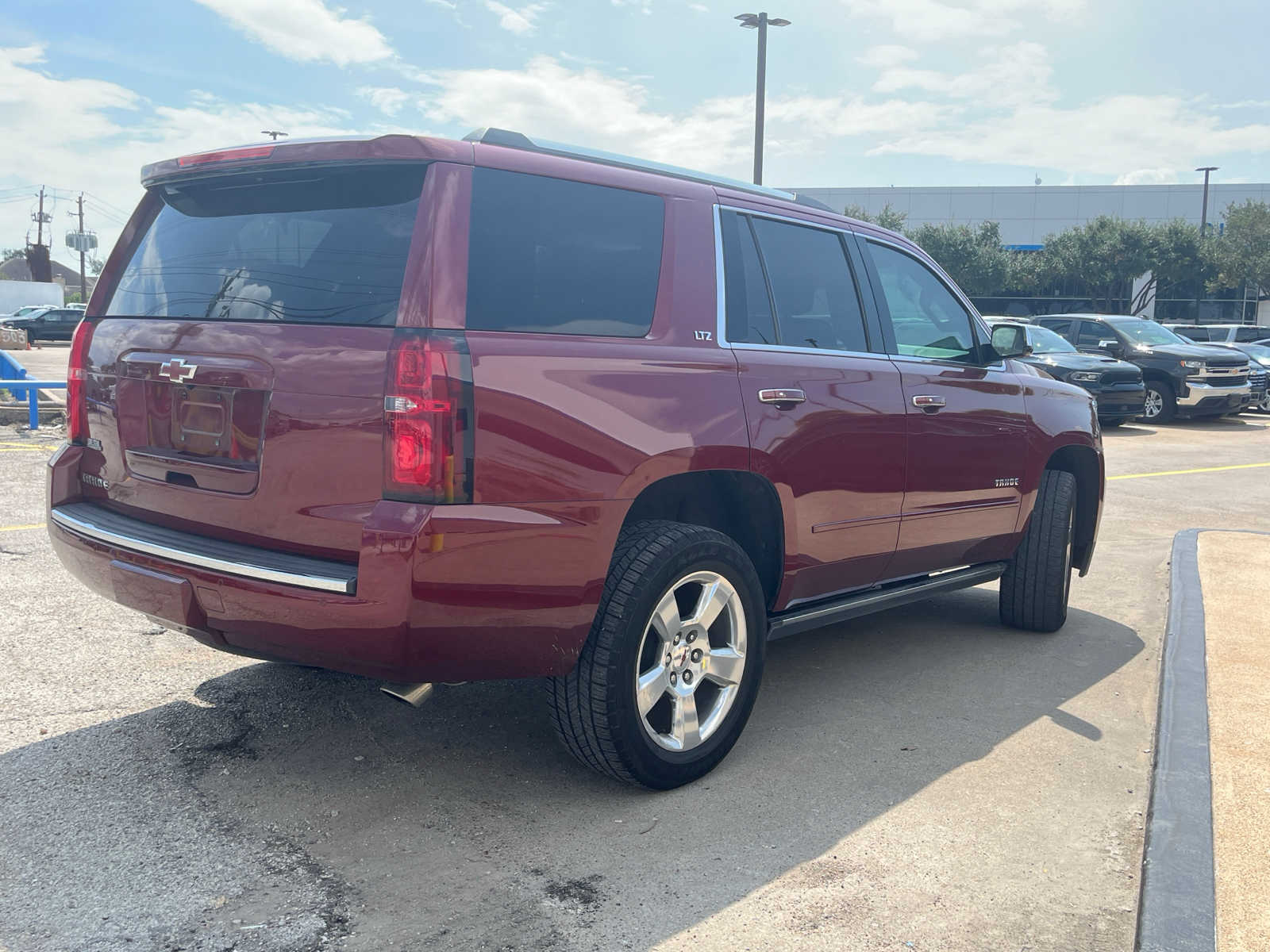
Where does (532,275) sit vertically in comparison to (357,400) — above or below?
above

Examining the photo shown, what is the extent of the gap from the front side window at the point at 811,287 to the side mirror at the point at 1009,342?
3.29 feet

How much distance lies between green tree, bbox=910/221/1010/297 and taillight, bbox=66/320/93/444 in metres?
47.5

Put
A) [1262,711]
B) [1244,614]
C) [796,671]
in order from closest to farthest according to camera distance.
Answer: [1262,711], [796,671], [1244,614]

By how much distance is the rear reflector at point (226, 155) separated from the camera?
326cm

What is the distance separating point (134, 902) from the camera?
272 centimetres

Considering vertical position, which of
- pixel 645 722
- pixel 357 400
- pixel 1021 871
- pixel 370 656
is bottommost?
pixel 1021 871

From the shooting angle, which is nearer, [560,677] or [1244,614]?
[560,677]

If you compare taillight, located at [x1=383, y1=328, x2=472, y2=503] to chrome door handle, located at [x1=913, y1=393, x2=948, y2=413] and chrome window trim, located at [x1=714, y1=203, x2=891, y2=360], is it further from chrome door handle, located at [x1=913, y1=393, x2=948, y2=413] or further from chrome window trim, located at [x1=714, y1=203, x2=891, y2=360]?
chrome door handle, located at [x1=913, y1=393, x2=948, y2=413]

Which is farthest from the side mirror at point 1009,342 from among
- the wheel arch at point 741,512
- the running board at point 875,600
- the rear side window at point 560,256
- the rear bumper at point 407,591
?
the rear bumper at point 407,591

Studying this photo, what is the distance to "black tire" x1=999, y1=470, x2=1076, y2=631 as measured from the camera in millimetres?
5520

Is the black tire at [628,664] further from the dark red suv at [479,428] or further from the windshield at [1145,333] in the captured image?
the windshield at [1145,333]

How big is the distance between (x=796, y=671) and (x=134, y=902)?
2.95 meters

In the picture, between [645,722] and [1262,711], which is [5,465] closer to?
[645,722]

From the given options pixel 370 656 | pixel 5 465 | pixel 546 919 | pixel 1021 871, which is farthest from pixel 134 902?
pixel 5 465
